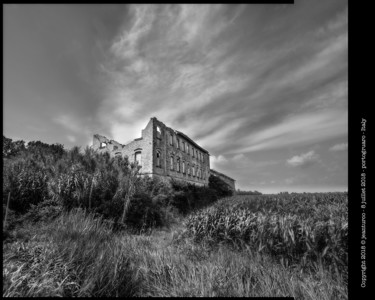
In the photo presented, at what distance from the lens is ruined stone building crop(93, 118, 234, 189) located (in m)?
20.3

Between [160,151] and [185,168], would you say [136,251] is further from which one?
[185,168]

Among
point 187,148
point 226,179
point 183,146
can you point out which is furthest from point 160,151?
point 226,179

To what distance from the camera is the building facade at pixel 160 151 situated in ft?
66.5

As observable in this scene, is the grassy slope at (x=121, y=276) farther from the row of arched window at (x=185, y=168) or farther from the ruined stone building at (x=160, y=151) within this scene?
the row of arched window at (x=185, y=168)

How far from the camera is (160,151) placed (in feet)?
70.5

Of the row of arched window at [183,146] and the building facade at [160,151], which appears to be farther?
the row of arched window at [183,146]

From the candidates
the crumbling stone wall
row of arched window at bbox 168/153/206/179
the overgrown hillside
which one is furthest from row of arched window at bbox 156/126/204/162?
the overgrown hillside

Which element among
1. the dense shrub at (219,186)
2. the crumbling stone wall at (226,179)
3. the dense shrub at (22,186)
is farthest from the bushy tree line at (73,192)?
the crumbling stone wall at (226,179)

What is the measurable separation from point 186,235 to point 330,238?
12.9 feet

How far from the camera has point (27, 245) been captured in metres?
3.06

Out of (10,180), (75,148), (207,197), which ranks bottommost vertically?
(207,197)

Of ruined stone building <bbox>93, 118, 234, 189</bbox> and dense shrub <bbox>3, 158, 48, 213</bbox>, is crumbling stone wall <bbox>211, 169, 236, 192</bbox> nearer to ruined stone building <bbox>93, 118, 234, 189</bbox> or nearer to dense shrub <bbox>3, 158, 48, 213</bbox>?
ruined stone building <bbox>93, 118, 234, 189</bbox>

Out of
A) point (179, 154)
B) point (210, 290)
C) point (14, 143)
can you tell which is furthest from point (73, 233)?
point (14, 143)

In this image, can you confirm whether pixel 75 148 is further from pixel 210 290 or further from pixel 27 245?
pixel 210 290
